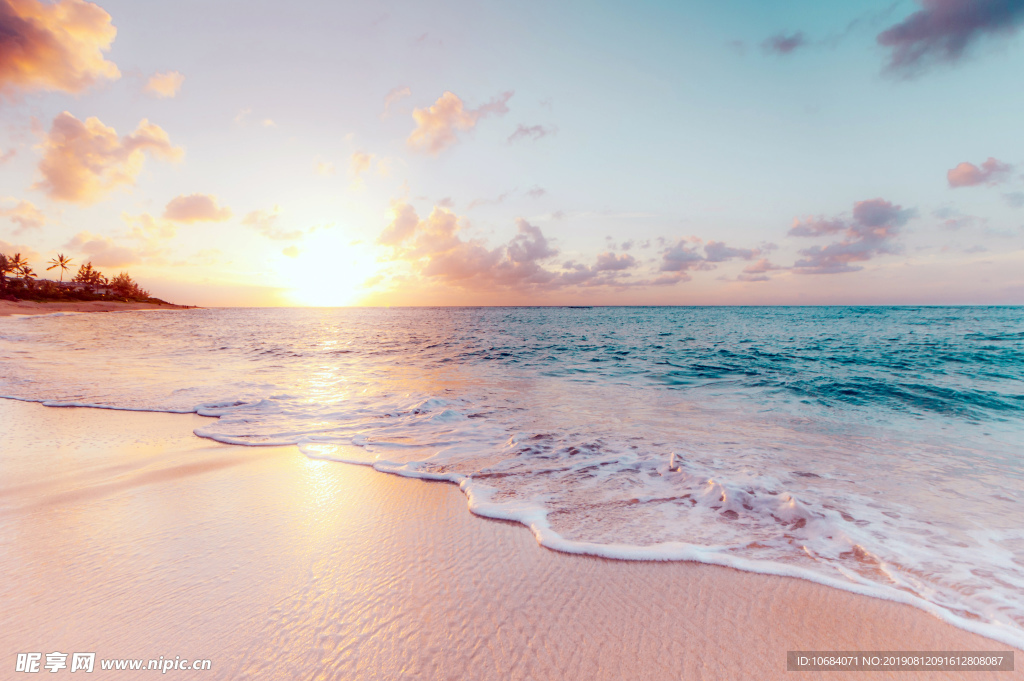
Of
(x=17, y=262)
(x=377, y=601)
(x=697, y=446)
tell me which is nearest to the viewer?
(x=377, y=601)

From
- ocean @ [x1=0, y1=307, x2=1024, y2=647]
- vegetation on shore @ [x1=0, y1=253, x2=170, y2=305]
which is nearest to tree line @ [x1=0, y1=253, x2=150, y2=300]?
vegetation on shore @ [x1=0, y1=253, x2=170, y2=305]

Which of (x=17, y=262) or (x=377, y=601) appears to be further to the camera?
(x=17, y=262)

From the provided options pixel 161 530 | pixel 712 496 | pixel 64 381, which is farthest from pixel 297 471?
pixel 64 381

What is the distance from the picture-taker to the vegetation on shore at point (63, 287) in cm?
7050

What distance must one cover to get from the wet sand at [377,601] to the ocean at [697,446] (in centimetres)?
33

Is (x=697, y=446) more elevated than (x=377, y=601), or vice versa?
(x=377, y=601)

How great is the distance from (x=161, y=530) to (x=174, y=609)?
3.88 ft

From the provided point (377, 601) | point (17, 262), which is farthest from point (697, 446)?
point (17, 262)

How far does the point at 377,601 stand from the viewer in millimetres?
2504

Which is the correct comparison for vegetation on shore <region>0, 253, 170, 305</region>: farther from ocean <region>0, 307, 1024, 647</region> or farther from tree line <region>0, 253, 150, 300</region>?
ocean <region>0, 307, 1024, 647</region>

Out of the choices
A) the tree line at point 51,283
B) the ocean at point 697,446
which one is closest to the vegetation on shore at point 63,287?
the tree line at point 51,283

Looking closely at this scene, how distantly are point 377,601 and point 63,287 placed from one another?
411 feet

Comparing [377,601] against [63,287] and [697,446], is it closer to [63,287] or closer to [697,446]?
[697,446]

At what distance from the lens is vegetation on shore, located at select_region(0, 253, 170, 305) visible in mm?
70500
